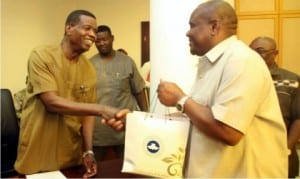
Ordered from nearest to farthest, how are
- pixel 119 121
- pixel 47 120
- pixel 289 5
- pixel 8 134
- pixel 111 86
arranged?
1. pixel 119 121
2. pixel 47 120
3. pixel 8 134
4. pixel 111 86
5. pixel 289 5

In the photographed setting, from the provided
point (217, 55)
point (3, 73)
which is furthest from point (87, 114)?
point (3, 73)

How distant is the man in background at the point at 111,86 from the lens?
3.12 meters

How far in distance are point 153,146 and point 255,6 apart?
9.24ft

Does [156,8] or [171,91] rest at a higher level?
[156,8]

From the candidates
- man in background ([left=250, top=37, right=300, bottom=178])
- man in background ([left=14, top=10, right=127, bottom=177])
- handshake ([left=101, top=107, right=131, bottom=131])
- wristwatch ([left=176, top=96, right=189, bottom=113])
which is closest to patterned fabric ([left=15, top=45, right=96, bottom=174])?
man in background ([left=14, top=10, right=127, bottom=177])

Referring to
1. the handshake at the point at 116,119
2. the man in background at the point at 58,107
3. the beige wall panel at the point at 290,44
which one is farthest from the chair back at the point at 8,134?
the beige wall panel at the point at 290,44

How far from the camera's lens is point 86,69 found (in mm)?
2102

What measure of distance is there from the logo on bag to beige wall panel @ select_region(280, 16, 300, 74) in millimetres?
2763

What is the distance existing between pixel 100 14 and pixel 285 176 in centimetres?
322

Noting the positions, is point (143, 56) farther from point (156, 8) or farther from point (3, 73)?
point (156, 8)

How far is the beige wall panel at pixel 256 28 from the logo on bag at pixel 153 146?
266 cm

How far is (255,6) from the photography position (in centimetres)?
380

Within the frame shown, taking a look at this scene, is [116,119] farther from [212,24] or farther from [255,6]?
[255,6]

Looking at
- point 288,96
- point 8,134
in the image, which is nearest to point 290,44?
point 288,96
